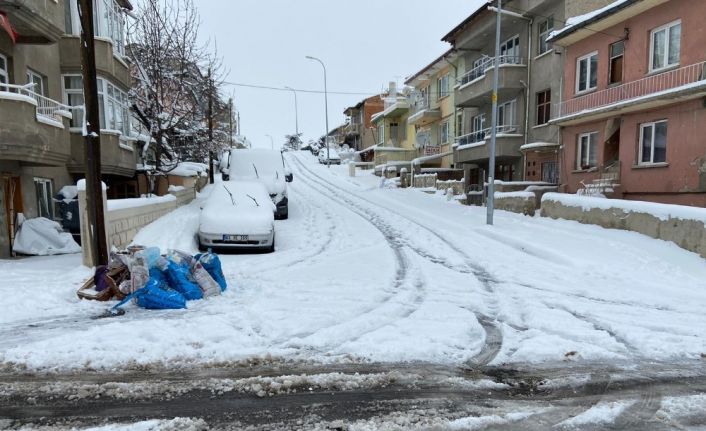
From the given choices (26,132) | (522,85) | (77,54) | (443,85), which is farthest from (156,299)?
(443,85)

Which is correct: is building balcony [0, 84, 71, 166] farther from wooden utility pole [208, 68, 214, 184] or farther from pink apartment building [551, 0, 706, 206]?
pink apartment building [551, 0, 706, 206]

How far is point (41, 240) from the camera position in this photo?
11758mm

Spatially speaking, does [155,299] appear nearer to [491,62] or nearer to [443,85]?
[491,62]

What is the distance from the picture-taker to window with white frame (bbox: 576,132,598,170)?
59.3 feet

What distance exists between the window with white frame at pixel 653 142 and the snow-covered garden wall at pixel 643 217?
4224 millimetres

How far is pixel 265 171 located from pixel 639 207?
37.9 feet

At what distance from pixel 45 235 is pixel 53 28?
529 cm

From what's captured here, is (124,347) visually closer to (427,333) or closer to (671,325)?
(427,333)

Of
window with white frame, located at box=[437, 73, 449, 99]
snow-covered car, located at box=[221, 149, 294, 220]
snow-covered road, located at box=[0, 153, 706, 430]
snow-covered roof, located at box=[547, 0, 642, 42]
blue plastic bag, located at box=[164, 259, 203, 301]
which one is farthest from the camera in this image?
window with white frame, located at box=[437, 73, 449, 99]

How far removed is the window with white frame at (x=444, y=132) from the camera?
3491cm

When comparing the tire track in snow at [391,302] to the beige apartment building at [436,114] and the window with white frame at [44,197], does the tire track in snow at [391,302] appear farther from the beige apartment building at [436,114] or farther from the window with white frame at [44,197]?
the beige apartment building at [436,114]

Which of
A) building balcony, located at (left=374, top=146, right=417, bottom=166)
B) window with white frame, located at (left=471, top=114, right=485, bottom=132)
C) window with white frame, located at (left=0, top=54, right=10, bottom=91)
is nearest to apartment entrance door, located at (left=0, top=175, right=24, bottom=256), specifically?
window with white frame, located at (left=0, top=54, right=10, bottom=91)

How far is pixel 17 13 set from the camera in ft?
34.2

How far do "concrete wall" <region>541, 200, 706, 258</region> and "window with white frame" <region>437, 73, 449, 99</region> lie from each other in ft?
73.4
